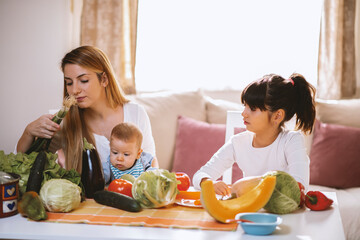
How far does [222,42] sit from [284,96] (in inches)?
82.3

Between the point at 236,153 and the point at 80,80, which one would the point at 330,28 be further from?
the point at 80,80

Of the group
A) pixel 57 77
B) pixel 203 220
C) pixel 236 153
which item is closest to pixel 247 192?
pixel 203 220

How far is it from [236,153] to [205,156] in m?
1.23

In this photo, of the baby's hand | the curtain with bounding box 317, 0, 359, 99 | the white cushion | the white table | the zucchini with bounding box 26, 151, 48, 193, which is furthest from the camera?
the curtain with bounding box 317, 0, 359, 99

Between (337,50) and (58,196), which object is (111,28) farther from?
(58,196)

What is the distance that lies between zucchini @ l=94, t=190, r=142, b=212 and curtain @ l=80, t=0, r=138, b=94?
2.50 meters

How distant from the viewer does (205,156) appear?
3.31 m

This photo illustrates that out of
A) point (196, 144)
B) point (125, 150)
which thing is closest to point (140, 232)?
point (125, 150)

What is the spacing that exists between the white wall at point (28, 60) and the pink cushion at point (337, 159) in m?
2.37

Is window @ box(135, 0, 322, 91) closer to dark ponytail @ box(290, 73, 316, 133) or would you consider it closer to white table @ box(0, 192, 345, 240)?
dark ponytail @ box(290, 73, 316, 133)

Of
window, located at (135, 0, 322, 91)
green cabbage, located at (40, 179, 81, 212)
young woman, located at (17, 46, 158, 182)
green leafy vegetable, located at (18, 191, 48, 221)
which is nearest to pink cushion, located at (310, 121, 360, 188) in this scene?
window, located at (135, 0, 322, 91)

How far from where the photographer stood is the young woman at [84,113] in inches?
75.5

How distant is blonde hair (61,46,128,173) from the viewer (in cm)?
193

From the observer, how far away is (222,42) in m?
3.98
